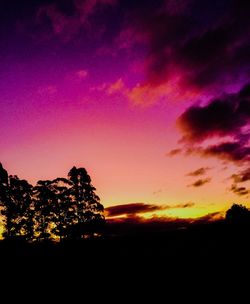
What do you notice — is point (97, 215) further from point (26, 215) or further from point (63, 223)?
point (26, 215)

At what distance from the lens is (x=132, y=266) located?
23938 millimetres

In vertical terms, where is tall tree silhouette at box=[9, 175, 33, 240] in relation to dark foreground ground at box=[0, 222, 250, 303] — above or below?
above

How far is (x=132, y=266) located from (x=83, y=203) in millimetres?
17650

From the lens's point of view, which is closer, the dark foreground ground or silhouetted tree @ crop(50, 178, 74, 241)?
the dark foreground ground

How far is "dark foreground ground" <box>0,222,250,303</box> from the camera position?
19.2 m

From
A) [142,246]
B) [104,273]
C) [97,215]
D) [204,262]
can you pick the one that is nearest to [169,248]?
[142,246]

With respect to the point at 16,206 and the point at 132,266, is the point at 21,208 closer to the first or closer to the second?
the point at 16,206

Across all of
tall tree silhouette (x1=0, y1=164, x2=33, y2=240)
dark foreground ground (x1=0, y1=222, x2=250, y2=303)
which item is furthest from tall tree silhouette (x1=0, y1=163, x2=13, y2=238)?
dark foreground ground (x1=0, y1=222, x2=250, y2=303)

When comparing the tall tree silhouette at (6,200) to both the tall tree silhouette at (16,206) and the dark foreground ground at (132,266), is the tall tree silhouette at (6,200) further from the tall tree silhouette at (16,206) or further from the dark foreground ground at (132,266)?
the dark foreground ground at (132,266)

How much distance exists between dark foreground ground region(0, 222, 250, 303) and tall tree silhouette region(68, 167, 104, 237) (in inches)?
299

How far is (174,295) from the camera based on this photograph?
17.8 metres

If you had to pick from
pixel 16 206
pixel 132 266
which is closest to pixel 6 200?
pixel 16 206

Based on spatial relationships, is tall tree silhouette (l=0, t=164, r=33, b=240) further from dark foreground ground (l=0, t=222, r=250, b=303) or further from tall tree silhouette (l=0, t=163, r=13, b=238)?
dark foreground ground (l=0, t=222, r=250, b=303)

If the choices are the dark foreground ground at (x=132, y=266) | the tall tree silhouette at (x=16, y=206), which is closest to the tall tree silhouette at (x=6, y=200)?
the tall tree silhouette at (x=16, y=206)
